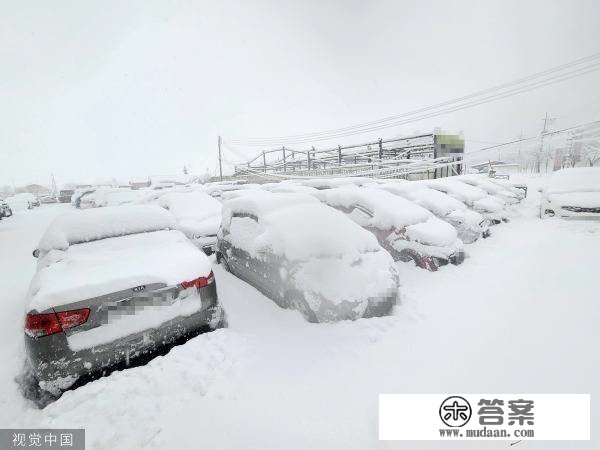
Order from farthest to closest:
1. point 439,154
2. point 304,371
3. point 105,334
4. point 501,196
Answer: point 439,154, point 501,196, point 304,371, point 105,334

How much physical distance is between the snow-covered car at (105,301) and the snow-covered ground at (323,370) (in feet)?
0.89

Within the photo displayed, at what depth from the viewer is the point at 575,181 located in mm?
8852

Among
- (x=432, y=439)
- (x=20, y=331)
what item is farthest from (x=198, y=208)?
(x=432, y=439)

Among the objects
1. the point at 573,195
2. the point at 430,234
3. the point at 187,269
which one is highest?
the point at 573,195

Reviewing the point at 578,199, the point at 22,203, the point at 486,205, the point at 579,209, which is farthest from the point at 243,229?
the point at 22,203

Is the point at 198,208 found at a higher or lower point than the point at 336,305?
higher

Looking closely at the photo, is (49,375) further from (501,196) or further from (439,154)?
(439,154)

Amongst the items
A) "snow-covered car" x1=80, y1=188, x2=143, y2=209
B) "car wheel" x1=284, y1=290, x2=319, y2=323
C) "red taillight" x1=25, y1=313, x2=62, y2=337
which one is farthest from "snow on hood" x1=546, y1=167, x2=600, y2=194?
"snow-covered car" x1=80, y1=188, x2=143, y2=209

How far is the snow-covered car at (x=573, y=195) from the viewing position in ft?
25.9

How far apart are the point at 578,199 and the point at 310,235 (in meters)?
8.93

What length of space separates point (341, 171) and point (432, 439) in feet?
48.8

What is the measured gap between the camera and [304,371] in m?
2.91

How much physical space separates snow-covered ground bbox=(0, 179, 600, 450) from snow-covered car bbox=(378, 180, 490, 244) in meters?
2.30

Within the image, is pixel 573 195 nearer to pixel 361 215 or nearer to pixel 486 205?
pixel 486 205
